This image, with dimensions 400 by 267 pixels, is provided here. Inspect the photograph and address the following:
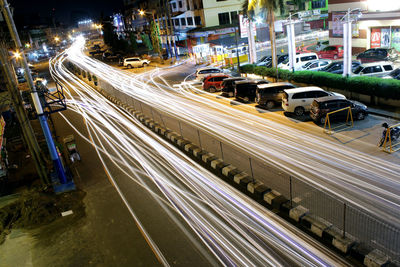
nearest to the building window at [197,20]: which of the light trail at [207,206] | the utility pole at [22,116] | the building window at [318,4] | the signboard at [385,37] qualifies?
the building window at [318,4]

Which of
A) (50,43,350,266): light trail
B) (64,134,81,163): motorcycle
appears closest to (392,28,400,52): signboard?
(50,43,350,266): light trail

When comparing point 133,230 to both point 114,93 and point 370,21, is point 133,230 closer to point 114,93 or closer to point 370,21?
point 114,93

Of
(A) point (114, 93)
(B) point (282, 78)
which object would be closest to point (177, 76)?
(A) point (114, 93)

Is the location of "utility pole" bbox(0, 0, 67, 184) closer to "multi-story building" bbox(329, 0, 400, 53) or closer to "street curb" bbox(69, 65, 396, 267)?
"street curb" bbox(69, 65, 396, 267)

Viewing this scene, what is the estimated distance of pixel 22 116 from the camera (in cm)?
1291

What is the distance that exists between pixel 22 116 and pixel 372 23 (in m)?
32.9

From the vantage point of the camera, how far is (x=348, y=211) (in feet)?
31.2

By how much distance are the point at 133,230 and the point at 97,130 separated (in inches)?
485

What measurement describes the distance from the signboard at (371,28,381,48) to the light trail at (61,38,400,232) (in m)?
20.1

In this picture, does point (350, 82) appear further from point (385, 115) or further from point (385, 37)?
point (385, 37)

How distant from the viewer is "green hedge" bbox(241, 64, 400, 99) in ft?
59.8

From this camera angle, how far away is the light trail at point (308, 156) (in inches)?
412

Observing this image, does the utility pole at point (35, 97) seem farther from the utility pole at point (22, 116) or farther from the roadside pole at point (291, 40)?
the roadside pole at point (291, 40)

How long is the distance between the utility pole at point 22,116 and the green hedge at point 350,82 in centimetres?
1794
